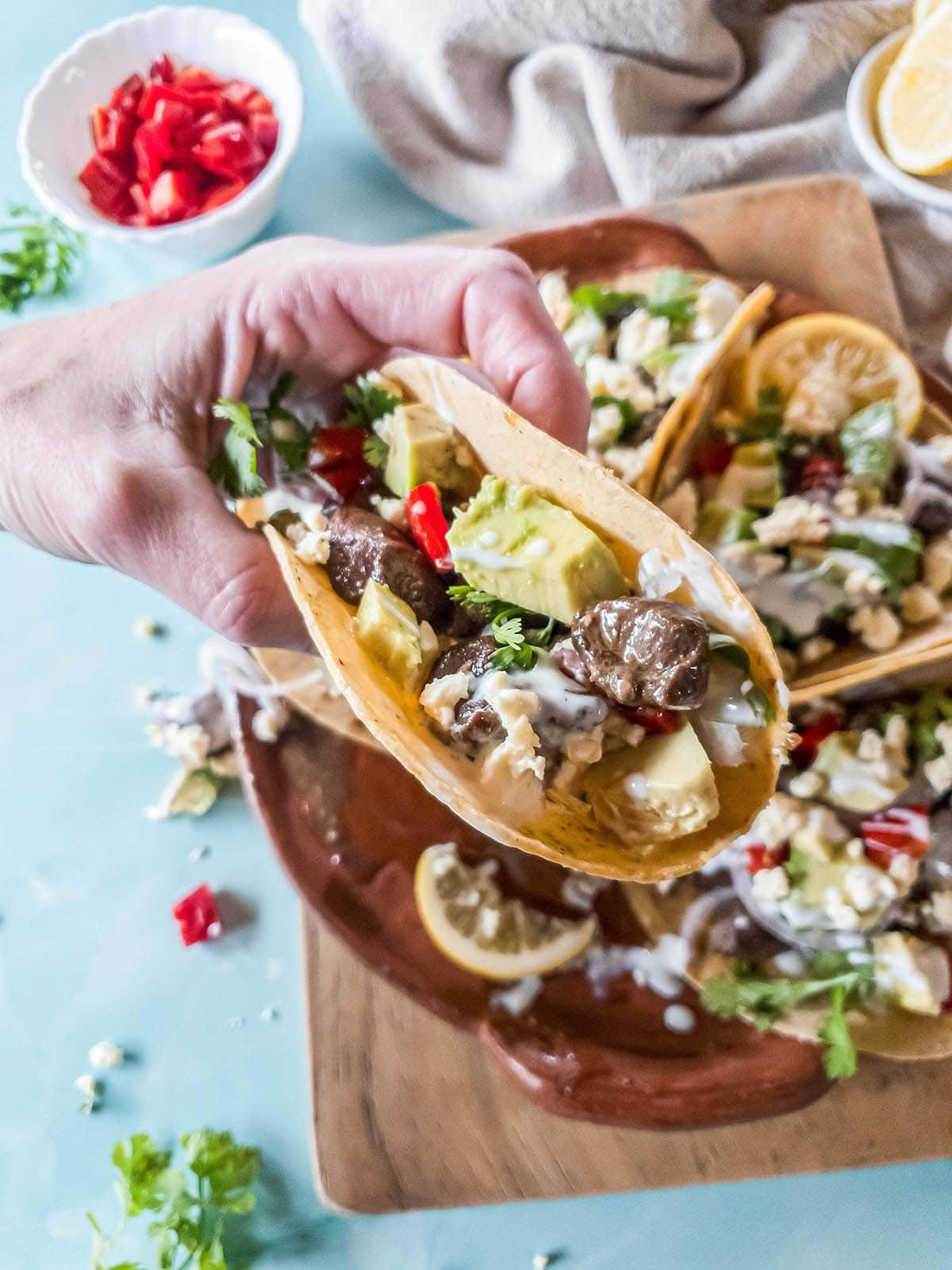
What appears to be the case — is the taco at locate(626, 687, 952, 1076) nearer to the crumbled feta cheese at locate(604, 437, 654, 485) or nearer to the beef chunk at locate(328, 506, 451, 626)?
the crumbled feta cheese at locate(604, 437, 654, 485)

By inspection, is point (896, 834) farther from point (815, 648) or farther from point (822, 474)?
point (822, 474)

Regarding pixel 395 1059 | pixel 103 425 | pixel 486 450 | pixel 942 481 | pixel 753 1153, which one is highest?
pixel 103 425

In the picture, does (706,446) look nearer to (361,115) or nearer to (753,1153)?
(361,115)

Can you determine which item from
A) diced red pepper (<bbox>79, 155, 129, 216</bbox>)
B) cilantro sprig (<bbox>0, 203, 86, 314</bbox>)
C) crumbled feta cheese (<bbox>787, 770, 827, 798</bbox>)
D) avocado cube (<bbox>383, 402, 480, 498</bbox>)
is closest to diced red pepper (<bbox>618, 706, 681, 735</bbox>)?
avocado cube (<bbox>383, 402, 480, 498</bbox>)

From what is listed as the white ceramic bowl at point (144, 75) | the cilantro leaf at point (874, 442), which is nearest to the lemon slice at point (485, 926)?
the cilantro leaf at point (874, 442)

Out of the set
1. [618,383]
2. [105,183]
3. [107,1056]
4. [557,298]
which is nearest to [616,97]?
[557,298]

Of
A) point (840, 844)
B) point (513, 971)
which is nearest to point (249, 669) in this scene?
point (513, 971)
